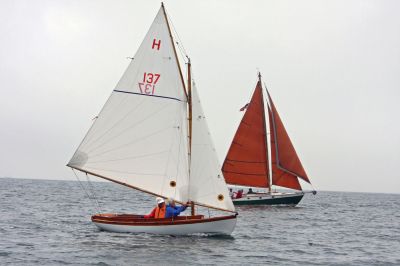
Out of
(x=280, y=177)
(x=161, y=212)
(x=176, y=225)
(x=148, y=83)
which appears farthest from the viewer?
(x=280, y=177)

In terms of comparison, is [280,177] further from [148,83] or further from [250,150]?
[148,83]

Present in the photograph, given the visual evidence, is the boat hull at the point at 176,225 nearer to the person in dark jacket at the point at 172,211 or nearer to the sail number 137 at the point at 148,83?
the person in dark jacket at the point at 172,211

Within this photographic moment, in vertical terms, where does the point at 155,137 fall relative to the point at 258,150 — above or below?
below

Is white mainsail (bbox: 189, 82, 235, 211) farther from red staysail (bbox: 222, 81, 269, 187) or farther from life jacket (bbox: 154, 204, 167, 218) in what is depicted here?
red staysail (bbox: 222, 81, 269, 187)

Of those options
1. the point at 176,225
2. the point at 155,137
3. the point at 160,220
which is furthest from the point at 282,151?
the point at 160,220

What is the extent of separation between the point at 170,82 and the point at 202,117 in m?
2.63

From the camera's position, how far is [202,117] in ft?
106

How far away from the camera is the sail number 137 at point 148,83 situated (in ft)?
107

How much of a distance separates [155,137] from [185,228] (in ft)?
17.2

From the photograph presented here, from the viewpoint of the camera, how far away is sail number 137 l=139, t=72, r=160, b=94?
32531 mm

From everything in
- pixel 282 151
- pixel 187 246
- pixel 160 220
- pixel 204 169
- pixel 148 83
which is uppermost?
pixel 282 151

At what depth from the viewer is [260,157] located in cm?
6303

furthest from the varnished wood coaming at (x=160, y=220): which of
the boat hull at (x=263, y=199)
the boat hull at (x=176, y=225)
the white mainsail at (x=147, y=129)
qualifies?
the boat hull at (x=263, y=199)

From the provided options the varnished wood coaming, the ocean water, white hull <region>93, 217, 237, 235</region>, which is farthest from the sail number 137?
the ocean water
